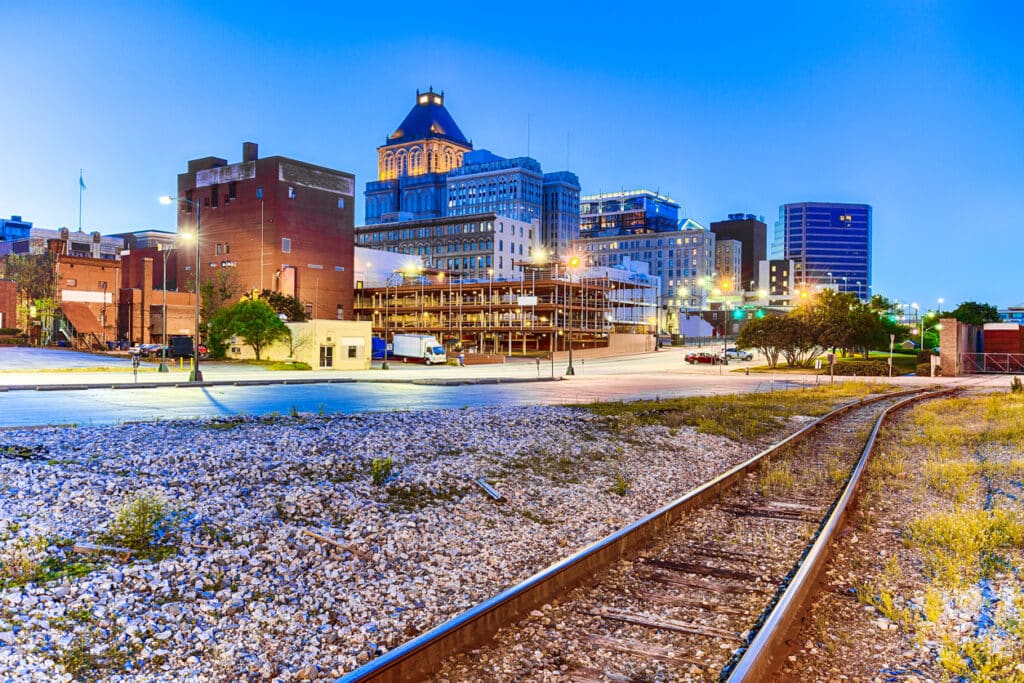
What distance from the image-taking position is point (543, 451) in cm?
1573

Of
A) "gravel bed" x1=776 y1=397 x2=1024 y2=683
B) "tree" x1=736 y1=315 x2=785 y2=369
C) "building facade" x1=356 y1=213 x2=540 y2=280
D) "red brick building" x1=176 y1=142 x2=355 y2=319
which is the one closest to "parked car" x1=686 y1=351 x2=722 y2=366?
"tree" x1=736 y1=315 x2=785 y2=369

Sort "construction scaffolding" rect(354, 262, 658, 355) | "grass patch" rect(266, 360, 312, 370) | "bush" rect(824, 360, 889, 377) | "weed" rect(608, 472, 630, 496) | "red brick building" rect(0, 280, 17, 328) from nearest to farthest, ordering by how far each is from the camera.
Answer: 1. "weed" rect(608, 472, 630, 496)
2. "grass patch" rect(266, 360, 312, 370)
3. "bush" rect(824, 360, 889, 377)
4. "red brick building" rect(0, 280, 17, 328)
5. "construction scaffolding" rect(354, 262, 658, 355)

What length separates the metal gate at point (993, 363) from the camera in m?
65.8

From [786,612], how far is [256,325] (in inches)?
2545

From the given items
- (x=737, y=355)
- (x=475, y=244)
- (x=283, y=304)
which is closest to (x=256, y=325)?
(x=283, y=304)

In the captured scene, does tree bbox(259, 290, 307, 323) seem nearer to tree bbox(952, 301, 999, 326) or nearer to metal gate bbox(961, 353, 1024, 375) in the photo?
metal gate bbox(961, 353, 1024, 375)

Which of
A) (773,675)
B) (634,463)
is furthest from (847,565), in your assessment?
(634,463)

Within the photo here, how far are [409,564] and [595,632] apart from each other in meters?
2.64

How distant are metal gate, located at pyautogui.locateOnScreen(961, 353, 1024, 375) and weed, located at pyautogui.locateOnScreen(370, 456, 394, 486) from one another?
214ft

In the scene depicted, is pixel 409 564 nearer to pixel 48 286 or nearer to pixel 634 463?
pixel 634 463

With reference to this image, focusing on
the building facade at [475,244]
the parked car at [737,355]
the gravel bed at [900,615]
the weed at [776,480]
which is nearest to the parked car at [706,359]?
the parked car at [737,355]

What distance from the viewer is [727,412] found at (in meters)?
25.8

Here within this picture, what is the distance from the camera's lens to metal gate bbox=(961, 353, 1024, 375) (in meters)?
65.8

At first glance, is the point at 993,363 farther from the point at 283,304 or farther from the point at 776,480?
the point at 283,304
